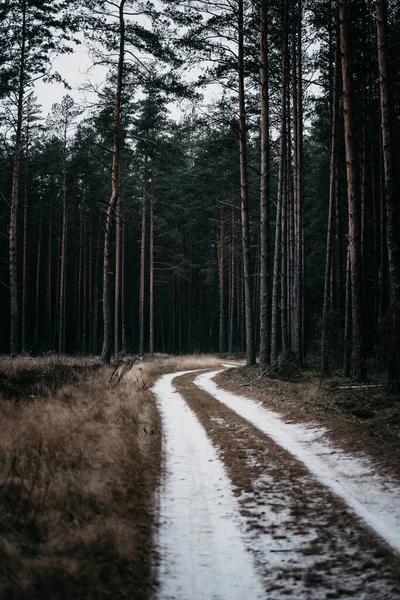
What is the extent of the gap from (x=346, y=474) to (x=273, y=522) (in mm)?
1832

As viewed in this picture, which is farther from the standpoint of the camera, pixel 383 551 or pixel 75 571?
pixel 383 551

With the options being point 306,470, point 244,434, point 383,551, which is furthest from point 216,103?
point 383,551

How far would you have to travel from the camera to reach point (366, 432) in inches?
Result: 290

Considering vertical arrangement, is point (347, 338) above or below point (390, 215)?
below

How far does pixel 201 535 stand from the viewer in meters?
3.98

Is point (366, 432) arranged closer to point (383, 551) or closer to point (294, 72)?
point (383, 551)

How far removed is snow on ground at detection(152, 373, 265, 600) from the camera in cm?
317

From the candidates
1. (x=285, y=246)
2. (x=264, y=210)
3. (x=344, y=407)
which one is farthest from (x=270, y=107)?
(x=344, y=407)

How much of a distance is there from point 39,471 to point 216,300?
167ft

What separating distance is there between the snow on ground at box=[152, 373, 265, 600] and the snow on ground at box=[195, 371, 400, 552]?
1234 millimetres

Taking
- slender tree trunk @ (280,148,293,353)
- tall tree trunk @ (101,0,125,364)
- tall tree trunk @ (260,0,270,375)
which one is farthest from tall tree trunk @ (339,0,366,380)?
tall tree trunk @ (101,0,125,364)

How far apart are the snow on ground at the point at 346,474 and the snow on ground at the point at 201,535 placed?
123 cm

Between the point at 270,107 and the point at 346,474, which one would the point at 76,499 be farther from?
the point at 270,107

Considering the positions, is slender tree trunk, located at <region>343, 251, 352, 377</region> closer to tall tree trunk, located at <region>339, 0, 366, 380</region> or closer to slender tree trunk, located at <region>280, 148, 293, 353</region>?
tall tree trunk, located at <region>339, 0, 366, 380</region>
